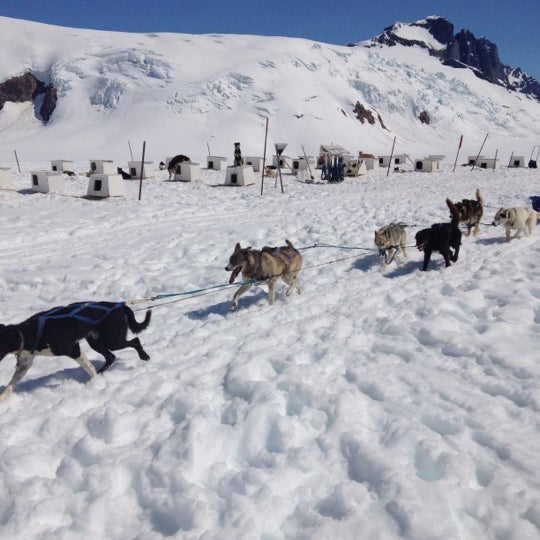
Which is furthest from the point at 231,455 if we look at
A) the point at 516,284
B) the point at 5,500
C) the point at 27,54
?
the point at 27,54

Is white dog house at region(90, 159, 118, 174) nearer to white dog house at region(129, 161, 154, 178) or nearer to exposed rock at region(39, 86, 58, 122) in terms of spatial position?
white dog house at region(129, 161, 154, 178)

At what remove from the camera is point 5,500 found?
3.06 m

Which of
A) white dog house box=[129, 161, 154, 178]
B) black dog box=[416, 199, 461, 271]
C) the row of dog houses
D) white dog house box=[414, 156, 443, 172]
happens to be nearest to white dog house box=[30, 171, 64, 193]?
the row of dog houses

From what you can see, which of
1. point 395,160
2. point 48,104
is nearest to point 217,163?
point 395,160

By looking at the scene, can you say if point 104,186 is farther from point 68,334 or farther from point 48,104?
point 48,104

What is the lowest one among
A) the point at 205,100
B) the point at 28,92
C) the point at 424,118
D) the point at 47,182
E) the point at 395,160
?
the point at 47,182

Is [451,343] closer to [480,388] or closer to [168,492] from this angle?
[480,388]

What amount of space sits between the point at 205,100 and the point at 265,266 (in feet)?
156

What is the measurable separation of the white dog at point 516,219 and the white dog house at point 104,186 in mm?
13501

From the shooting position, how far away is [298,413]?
3996mm

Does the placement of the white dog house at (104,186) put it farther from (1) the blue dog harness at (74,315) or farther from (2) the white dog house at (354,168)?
(2) the white dog house at (354,168)

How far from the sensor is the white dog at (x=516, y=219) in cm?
860

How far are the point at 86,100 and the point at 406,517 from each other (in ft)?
188

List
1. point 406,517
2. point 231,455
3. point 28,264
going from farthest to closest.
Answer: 1. point 28,264
2. point 231,455
3. point 406,517
